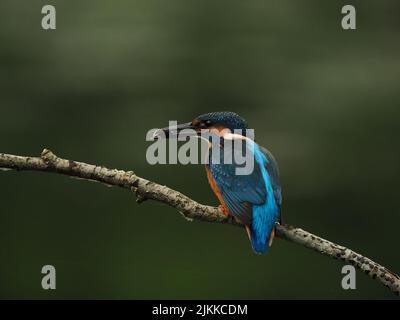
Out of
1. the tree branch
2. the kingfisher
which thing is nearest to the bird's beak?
the kingfisher

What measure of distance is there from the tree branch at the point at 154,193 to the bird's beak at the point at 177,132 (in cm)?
59

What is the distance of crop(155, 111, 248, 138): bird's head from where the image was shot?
10.5 ft

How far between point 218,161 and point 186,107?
4026 millimetres

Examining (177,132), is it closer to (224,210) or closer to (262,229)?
(224,210)

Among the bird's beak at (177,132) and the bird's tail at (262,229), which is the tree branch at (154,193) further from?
the bird's beak at (177,132)

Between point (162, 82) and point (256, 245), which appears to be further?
point (162, 82)

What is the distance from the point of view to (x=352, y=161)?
7.38m

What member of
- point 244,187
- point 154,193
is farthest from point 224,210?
point 154,193

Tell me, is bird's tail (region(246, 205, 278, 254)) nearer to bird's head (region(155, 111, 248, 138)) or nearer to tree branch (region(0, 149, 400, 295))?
tree branch (region(0, 149, 400, 295))

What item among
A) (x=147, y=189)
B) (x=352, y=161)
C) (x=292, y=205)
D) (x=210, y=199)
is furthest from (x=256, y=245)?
(x=352, y=161)

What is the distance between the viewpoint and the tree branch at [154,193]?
2.58 metres

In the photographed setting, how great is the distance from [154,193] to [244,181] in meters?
0.50

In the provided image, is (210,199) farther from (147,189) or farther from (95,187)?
(147,189)

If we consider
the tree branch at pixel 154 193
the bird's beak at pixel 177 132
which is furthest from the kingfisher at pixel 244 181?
the tree branch at pixel 154 193
